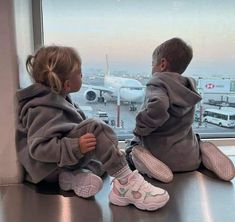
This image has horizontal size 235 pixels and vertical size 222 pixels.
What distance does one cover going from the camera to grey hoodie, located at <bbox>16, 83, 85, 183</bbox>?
90cm

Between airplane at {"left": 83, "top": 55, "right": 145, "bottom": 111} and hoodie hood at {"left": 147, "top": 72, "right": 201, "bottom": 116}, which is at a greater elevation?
hoodie hood at {"left": 147, "top": 72, "right": 201, "bottom": 116}

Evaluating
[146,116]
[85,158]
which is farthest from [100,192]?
[146,116]

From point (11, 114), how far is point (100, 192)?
324 millimetres

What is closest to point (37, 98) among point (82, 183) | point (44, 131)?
point (44, 131)

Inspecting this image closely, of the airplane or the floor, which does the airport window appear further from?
the floor

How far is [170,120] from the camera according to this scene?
1090 mm

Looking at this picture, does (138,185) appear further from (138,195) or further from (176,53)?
(176,53)

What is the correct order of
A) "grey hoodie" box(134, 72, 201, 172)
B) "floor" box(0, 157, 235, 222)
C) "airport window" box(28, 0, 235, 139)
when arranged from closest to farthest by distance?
"floor" box(0, 157, 235, 222)
"grey hoodie" box(134, 72, 201, 172)
"airport window" box(28, 0, 235, 139)

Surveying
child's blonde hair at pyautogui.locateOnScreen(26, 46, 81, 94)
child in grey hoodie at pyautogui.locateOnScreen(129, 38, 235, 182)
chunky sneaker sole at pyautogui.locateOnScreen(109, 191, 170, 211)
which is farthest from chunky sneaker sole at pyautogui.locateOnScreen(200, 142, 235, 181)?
child's blonde hair at pyautogui.locateOnScreen(26, 46, 81, 94)

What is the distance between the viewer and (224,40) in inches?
52.4

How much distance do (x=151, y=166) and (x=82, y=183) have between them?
22cm

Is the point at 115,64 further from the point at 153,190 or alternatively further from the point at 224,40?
the point at 153,190

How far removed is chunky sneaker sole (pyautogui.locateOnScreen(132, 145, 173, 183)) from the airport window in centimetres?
26

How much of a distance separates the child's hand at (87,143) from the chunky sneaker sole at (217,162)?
1.32 ft
